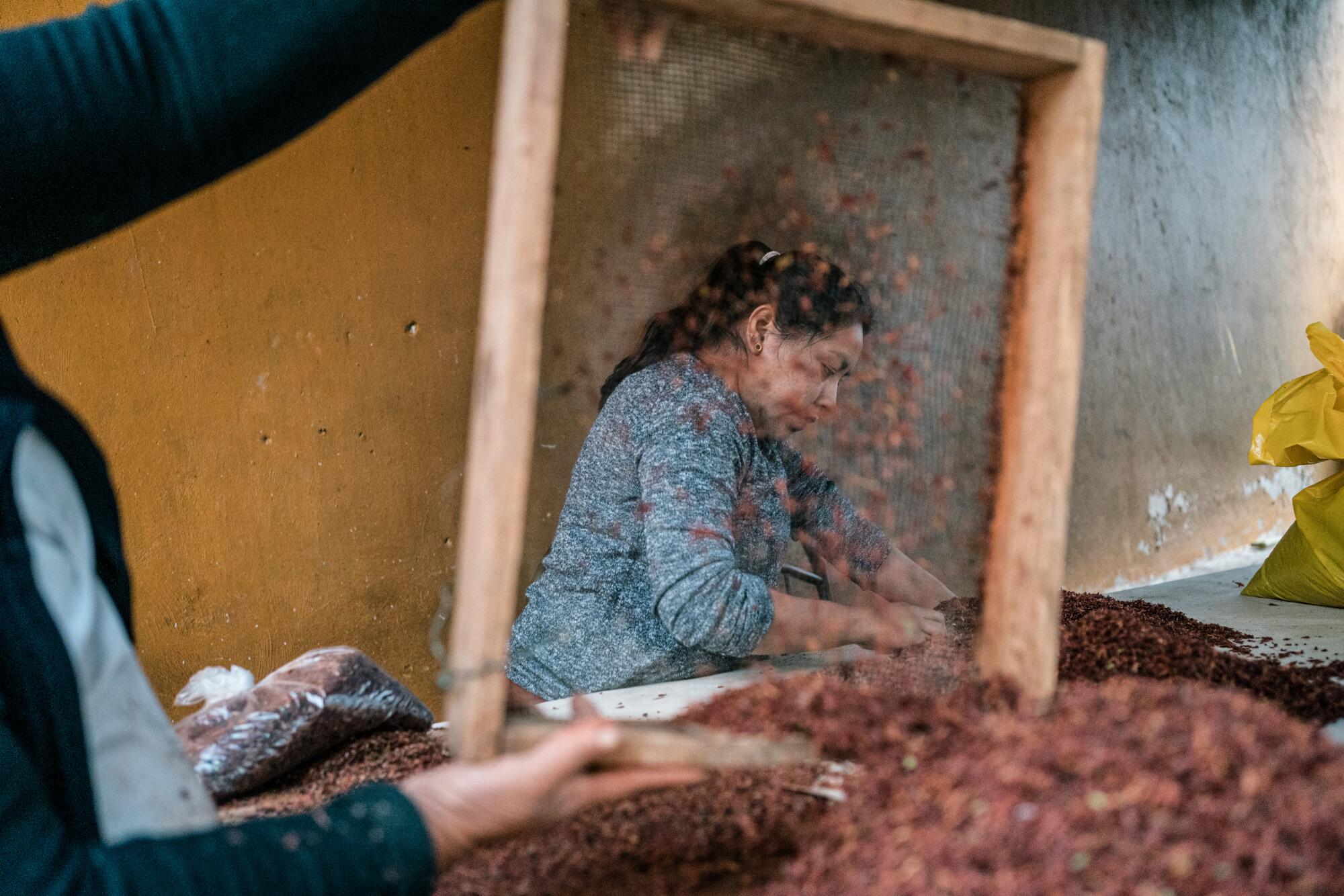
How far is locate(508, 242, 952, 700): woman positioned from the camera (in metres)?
1.67

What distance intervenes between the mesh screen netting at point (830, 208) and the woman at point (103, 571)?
29cm

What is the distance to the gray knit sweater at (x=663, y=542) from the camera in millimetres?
1681

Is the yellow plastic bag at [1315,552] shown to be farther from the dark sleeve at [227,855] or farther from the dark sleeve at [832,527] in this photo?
the dark sleeve at [227,855]

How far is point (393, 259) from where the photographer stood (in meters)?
2.55

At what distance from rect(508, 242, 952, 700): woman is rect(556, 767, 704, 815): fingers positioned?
0.72 metres

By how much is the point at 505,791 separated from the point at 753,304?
111 centimetres

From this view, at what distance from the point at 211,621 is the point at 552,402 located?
4.54ft

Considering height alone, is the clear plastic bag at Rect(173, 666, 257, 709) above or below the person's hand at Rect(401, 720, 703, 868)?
below

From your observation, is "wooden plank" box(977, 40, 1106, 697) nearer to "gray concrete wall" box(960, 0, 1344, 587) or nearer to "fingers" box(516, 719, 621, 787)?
"fingers" box(516, 719, 621, 787)

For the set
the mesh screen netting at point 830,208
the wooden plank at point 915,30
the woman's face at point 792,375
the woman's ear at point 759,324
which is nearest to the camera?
the wooden plank at point 915,30

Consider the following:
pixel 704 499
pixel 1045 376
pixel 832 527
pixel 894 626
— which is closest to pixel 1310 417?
pixel 832 527

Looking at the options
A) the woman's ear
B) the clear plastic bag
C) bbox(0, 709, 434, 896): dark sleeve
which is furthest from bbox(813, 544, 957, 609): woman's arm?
bbox(0, 709, 434, 896): dark sleeve

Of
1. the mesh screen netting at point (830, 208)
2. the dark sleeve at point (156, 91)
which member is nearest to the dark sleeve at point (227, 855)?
the dark sleeve at point (156, 91)

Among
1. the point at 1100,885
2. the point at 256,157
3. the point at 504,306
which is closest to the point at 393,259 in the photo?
the point at 256,157
